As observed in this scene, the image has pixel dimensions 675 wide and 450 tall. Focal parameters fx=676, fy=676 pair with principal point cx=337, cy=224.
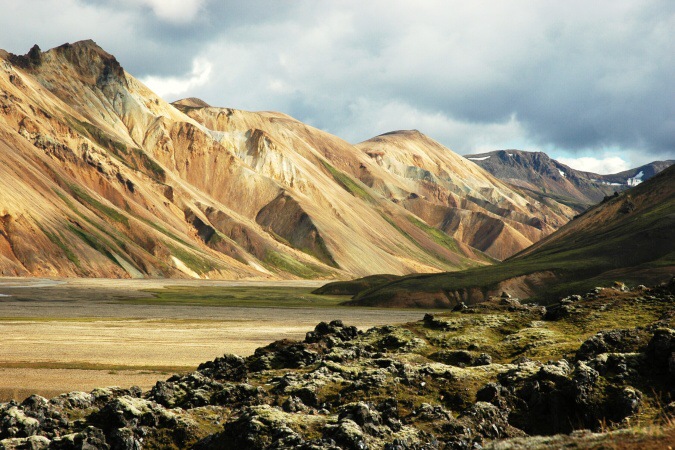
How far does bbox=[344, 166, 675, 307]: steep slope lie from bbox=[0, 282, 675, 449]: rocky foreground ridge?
9132 cm

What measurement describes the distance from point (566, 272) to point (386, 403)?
117 metres

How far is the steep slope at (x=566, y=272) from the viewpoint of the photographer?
116812 mm

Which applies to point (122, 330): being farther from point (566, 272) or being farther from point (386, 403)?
point (566, 272)

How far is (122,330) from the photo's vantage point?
63656mm

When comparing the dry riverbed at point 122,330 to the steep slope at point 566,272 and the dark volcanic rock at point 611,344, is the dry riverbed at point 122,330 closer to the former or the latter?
the steep slope at point 566,272

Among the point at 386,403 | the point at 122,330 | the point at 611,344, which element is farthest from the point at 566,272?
the point at 386,403

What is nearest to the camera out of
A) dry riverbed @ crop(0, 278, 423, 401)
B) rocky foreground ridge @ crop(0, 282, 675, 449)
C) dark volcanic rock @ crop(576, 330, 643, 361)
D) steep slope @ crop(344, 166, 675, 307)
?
rocky foreground ridge @ crop(0, 282, 675, 449)

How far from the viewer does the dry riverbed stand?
3645 cm

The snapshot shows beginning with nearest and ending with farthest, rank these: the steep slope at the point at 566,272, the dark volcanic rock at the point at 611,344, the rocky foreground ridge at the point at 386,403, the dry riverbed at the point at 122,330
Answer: the rocky foreground ridge at the point at 386,403 < the dark volcanic rock at the point at 611,344 < the dry riverbed at the point at 122,330 < the steep slope at the point at 566,272

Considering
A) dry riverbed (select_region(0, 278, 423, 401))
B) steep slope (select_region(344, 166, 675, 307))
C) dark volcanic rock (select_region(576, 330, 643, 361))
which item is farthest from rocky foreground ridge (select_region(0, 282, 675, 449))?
steep slope (select_region(344, 166, 675, 307))

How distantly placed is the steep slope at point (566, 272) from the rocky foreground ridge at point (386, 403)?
91323 millimetres

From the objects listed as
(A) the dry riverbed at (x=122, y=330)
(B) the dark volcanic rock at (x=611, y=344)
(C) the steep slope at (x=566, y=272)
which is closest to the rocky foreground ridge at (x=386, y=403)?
(B) the dark volcanic rock at (x=611, y=344)

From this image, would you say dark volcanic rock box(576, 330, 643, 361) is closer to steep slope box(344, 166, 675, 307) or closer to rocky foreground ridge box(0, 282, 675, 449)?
rocky foreground ridge box(0, 282, 675, 449)

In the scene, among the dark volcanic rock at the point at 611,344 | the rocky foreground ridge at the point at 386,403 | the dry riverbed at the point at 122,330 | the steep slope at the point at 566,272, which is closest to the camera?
the rocky foreground ridge at the point at 386,403
